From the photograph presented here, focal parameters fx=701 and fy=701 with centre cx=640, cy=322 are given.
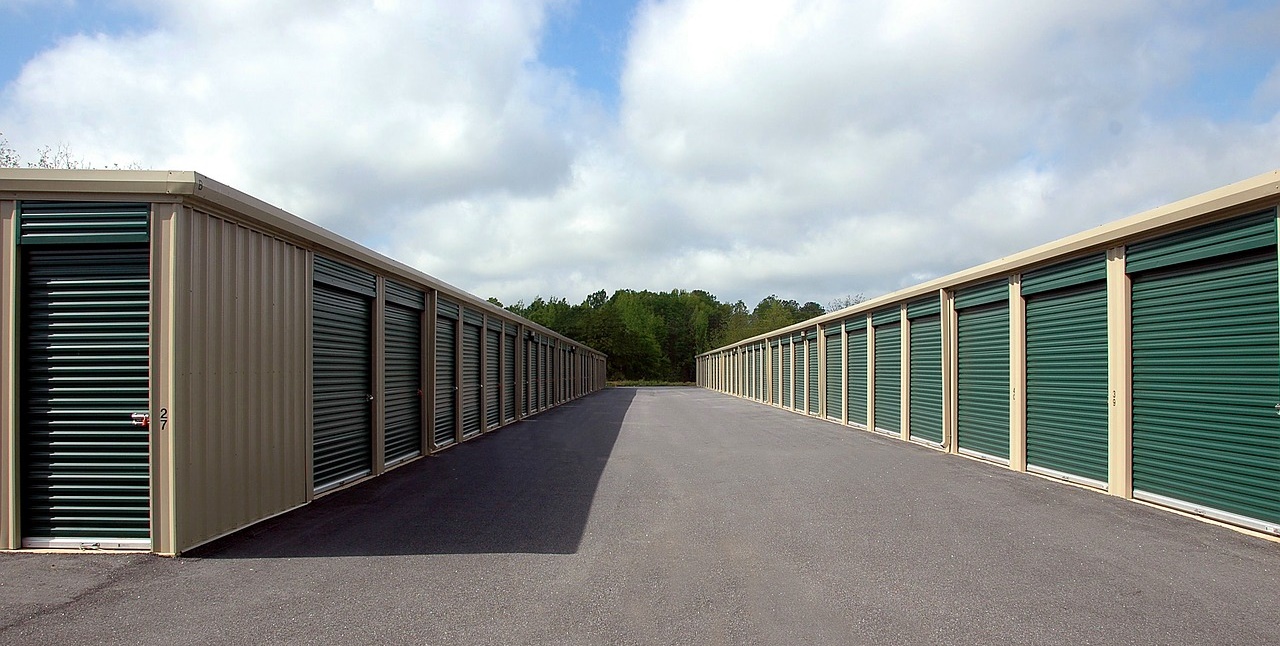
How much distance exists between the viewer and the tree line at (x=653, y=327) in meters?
74.4

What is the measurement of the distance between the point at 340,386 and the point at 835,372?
15087 mm

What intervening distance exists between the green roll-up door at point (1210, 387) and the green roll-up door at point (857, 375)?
1000 centimetres

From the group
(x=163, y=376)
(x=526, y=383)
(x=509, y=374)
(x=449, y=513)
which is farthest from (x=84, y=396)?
(x=526, y=383)

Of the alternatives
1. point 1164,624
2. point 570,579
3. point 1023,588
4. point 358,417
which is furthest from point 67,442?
point 1164,624

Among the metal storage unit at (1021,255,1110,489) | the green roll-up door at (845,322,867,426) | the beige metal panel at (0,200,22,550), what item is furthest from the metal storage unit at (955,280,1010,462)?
the beige metal panel at (0,200,22,550)

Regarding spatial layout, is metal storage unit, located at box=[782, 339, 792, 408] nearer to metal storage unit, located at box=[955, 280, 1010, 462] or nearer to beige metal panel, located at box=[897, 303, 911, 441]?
beige metal panel, located at box=[897, 303, 911, 441]

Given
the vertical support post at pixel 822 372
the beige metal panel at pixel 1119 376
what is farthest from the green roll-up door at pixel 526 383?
the beige metal panel at pixel 1119 376

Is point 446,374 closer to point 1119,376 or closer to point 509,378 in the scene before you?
point 509,378

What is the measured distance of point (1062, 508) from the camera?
7.36m

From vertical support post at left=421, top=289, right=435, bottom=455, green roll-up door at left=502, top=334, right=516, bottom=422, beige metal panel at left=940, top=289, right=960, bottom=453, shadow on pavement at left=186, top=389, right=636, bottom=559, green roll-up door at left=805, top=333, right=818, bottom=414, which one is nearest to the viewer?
shadow on pavement at left=186, top=389, right=636, bottom=559

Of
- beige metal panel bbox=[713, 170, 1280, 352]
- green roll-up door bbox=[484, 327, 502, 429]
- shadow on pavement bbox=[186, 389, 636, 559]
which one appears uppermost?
beige metal panel bbox=[713, 170, 1280, 352]

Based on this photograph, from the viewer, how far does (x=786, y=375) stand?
2731 centimetres

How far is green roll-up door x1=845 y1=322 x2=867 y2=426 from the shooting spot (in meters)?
17.8

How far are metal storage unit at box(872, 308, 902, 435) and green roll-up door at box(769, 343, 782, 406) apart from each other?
11.4m
